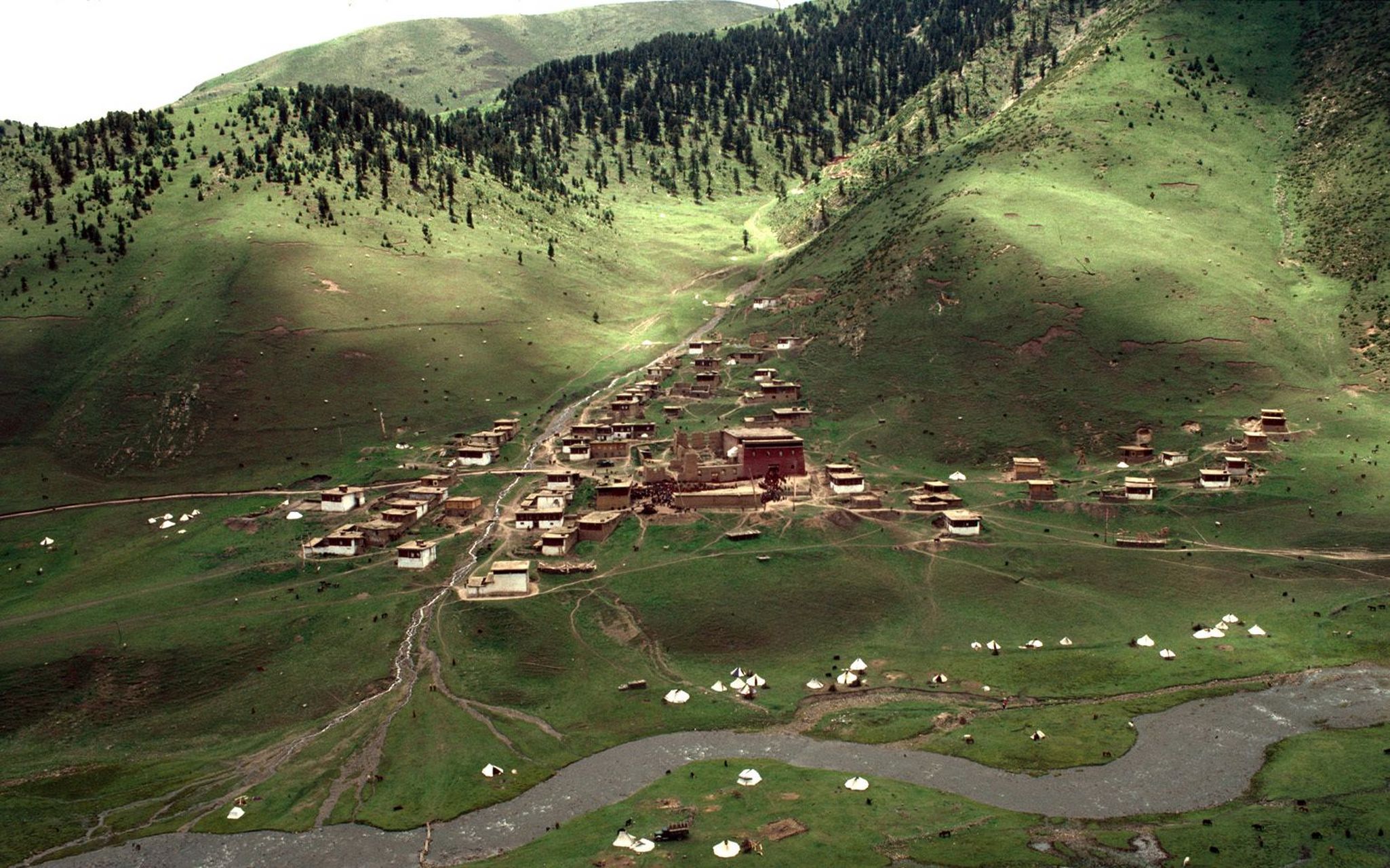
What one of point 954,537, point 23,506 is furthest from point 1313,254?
point 23,506

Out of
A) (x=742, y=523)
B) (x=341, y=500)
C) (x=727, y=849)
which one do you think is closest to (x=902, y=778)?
(x=727, y=849)

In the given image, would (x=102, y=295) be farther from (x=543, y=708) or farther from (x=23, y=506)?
(x=543, y=708)

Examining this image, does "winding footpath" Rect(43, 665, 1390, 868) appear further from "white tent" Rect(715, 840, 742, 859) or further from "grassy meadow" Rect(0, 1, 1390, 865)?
"white tent" Rect(715, 840, 742, 859)

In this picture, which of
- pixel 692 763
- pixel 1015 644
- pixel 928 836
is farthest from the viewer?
pixel 1015 644

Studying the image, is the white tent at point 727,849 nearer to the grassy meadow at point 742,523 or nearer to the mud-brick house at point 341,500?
the grassy meadow at point 742,523

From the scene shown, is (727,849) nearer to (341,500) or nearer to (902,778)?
(902,778)

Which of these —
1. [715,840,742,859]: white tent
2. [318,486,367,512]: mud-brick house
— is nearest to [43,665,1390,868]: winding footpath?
[715,840,742,859]: white tent

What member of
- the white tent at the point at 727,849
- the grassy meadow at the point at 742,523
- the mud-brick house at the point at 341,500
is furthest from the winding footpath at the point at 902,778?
the mud-brick house at the point at 341,500
